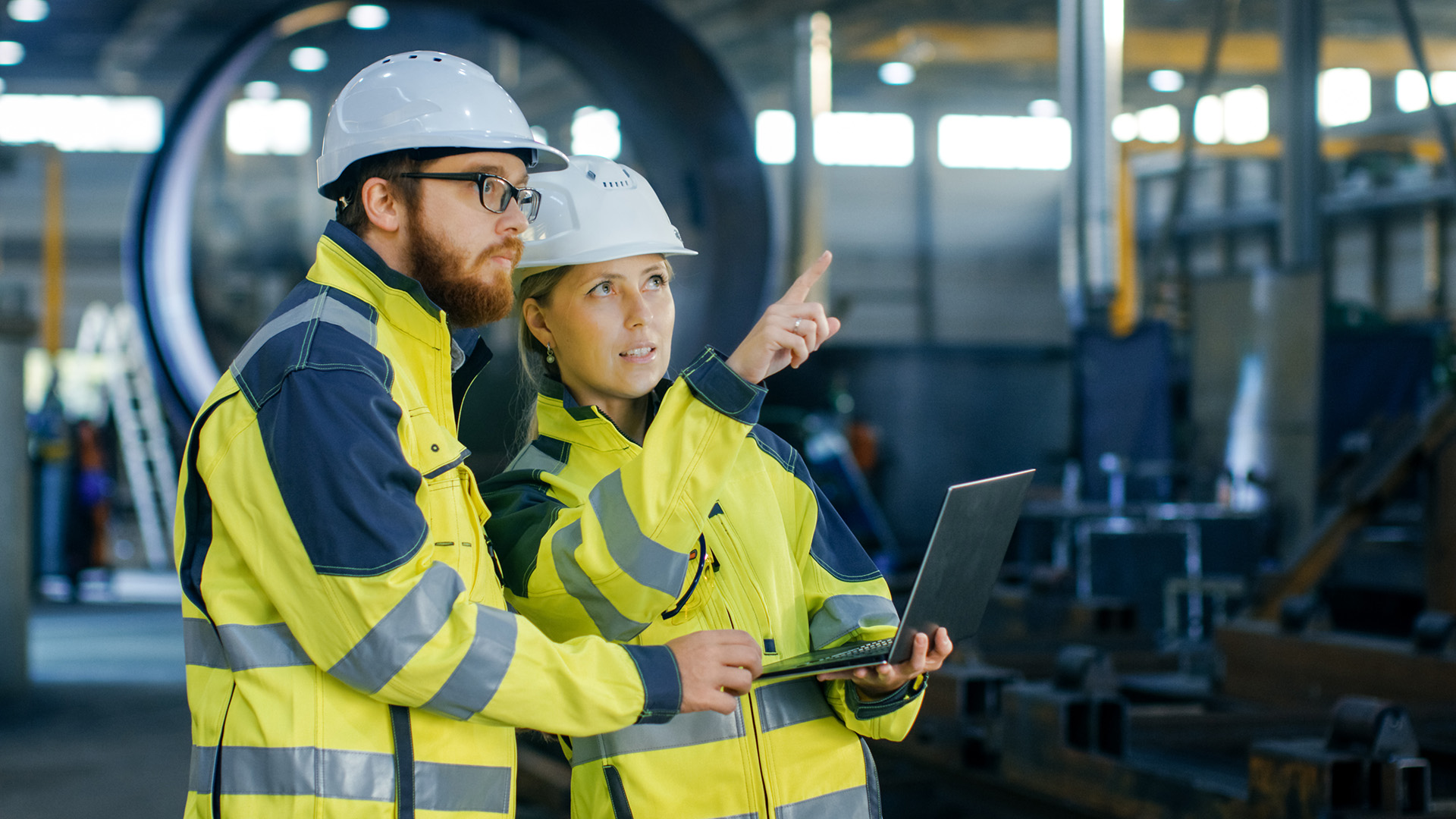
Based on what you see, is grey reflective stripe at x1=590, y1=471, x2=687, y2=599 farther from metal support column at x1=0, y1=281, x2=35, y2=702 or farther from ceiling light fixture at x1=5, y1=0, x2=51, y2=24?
ceiling light fixture at x1=5, y1=0, x2=51, y2=24

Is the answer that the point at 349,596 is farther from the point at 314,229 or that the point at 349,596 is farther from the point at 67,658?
the point at 67,658

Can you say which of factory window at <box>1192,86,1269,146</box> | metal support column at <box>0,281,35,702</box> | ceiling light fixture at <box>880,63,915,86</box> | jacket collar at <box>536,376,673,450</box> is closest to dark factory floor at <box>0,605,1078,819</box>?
metal support column at <box>0,281,35,702</box>

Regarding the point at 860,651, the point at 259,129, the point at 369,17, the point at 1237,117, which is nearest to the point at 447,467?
the point at 860,651

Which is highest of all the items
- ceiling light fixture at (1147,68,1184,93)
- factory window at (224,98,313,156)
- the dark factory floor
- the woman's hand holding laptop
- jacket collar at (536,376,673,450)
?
ceiling light fixture at (1147,68,1184,93)

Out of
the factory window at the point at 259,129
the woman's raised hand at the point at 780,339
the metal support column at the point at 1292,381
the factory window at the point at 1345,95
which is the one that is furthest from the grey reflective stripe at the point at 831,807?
the factory window at the point at 1345,95

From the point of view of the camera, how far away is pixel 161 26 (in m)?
15.0

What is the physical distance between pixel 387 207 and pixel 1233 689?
13.5 ft

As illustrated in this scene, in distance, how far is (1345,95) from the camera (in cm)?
1658

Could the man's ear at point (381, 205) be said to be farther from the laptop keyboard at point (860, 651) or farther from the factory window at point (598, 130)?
the factory window at point (598, 130)

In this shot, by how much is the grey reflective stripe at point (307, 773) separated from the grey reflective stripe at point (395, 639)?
0.24 feet

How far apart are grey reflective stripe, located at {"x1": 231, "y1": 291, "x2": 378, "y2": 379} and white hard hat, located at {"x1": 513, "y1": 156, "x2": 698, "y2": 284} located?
303 millimetres

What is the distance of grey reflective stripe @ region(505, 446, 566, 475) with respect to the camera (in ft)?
5.31

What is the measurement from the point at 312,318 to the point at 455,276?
0.17 meters

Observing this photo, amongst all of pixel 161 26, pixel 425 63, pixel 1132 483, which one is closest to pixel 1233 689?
pixel 1132 483
